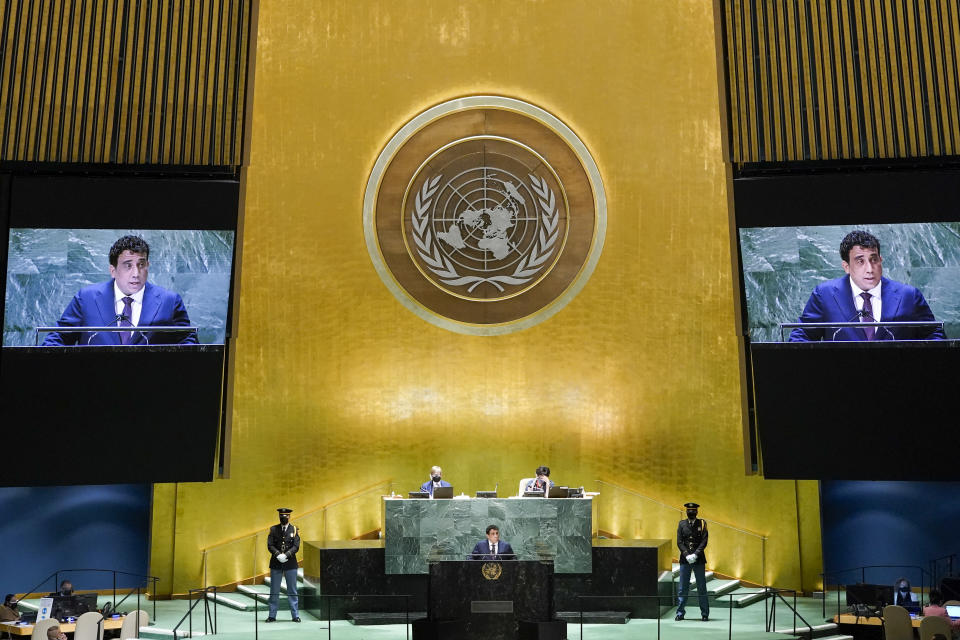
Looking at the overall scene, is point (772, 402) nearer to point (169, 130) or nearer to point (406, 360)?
point (406, 360)

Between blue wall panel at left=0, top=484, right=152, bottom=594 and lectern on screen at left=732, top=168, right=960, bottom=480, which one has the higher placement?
lectern on screen at left=732, top=168, right=960, bottom=480

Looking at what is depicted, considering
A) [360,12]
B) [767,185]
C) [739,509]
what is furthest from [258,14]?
[739,509]

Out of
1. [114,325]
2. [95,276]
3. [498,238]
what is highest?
[498,238]

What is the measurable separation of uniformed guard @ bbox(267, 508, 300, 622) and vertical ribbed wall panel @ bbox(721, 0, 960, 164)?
6594mm

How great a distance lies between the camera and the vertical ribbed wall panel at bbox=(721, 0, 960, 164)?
12.7m

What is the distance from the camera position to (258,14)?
1377cm

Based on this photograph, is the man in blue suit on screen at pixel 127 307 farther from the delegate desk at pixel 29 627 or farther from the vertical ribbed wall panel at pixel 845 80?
the vertical ribbed wall panel at pixel 845 80

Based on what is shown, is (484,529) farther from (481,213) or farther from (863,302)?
(863,302)

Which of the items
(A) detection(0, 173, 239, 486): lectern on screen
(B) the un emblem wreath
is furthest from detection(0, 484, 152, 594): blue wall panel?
(B) the un emblem wreath

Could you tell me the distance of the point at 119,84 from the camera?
1302 cm

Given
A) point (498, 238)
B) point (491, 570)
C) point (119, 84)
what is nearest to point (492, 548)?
point (491, 570)

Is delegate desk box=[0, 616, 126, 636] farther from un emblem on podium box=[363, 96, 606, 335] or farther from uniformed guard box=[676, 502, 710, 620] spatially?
uniformed guard box=[676, 502, 710, 620]

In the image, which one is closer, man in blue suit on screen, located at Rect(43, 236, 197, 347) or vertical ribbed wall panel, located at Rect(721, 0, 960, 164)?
man in blue suit on screen, located at Rect(43, 236, 197, 347)

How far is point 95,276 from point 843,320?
8426mm
